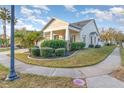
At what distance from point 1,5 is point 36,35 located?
170 cm

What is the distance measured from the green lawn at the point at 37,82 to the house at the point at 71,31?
1.95m

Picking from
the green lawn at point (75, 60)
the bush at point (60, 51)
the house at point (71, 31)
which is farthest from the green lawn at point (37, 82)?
the house at point (71, 31)

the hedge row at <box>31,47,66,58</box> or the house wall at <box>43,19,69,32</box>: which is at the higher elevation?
the house wall at <box>43,19,69,32</box>

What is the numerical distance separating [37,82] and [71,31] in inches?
104

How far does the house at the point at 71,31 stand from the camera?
6.43 metres

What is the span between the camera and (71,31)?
6.47 m

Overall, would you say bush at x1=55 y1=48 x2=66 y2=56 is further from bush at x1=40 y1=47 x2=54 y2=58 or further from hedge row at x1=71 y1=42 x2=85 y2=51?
hedge row at x1=71 y1=42 x2=85 y2=51

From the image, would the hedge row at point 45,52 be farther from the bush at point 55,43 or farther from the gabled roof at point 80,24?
the gabled roof at point 80,24

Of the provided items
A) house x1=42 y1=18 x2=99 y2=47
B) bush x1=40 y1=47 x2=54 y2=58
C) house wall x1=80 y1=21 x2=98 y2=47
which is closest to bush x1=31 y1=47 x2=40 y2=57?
bush x1=40 y1=47 x2=54 y2=58

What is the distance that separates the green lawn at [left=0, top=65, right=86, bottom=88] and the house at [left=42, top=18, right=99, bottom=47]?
6.40 feet

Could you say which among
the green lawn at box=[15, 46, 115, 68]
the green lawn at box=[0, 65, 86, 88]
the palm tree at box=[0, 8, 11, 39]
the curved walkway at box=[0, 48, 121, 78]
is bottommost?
the green lawn at box=[0, 65, 86, 88]

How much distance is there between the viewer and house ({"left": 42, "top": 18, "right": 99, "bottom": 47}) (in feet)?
21.1

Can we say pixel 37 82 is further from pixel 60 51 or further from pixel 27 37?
pixel 27 37
